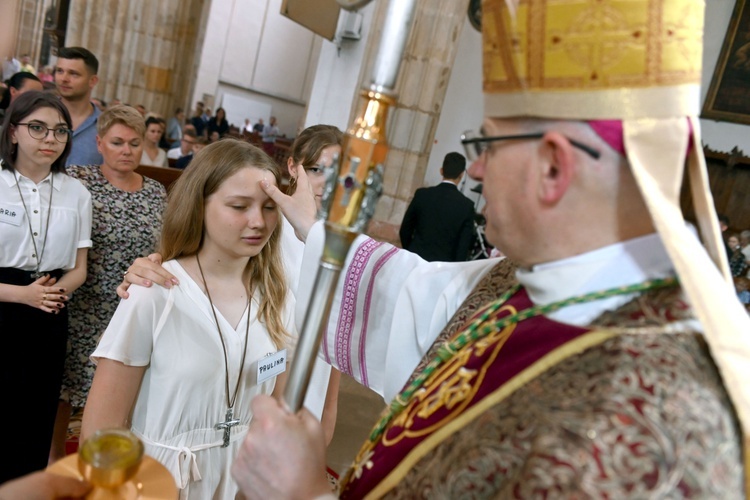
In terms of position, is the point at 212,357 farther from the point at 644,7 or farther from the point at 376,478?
the point at 644,7

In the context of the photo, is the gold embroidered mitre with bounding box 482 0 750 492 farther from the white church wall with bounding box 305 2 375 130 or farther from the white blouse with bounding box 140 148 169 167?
the white church wall with bounding box 305 2 375 130

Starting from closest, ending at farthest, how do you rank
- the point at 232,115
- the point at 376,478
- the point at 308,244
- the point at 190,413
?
the point at 376,478, the point at 190,413, the point at 308,244, the point at 232,115

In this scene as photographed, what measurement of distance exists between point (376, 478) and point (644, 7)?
3.05 ft

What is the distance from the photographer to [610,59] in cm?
100

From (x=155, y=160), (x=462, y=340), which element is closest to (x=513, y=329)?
(x=462, y=340)

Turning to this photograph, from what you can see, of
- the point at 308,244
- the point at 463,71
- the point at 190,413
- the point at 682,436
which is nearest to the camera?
the point at 682,436

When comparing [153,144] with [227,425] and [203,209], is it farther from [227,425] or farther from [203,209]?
[227,425]

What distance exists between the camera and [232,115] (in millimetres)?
15969

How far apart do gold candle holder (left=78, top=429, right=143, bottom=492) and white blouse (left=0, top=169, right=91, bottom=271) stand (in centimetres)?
219

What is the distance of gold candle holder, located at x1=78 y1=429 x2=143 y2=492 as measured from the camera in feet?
2.87

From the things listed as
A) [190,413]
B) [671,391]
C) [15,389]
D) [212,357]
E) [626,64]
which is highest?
[626,64]

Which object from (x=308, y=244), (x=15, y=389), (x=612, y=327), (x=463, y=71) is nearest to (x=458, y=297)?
(x=308, y=244)

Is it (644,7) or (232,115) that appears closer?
(644,7)

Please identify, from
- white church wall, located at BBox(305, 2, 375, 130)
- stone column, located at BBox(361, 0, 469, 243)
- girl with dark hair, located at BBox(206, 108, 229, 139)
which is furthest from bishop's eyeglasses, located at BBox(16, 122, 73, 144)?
girl with dark hair, located at BBox(206, 108, 229, 139)
